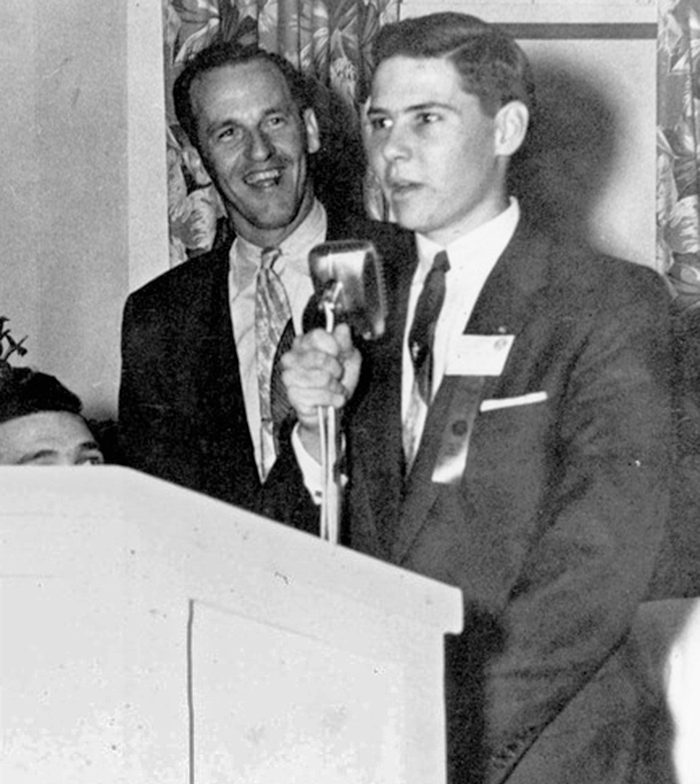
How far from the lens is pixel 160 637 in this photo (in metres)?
0.66

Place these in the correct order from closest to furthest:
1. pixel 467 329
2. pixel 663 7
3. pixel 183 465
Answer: pixel 467 329 < pixel 183 465 < pixel 663 7

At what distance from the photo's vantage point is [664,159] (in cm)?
255

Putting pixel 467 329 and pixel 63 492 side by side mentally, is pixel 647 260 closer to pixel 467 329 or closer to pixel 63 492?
pixel 467 329

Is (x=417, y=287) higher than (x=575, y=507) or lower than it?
higher

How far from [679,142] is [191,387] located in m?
1.04

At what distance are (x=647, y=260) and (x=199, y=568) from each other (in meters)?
2.05

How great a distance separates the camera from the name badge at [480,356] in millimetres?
1510

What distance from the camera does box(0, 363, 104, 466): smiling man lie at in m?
1.75

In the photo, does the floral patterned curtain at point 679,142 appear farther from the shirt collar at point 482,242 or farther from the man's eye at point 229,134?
the shirt collar at point 482,242

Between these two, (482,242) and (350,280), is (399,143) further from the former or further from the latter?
(350,280)

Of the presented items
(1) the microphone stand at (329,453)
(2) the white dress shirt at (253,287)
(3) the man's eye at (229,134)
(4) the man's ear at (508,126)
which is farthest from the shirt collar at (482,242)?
(3) the man's eye at (229,134)

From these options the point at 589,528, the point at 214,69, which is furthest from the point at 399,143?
the point at 214,69

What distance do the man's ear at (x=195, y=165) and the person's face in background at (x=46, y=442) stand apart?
77 centimetres

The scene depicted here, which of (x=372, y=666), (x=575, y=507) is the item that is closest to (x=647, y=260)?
(x=575, y=507)
